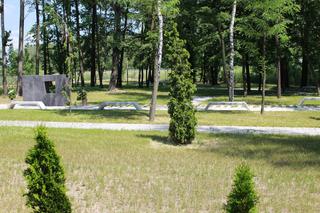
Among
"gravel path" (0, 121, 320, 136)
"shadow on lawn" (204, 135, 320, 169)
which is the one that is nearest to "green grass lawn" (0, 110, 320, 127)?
"gravel path" (0, 121, 320, 136)

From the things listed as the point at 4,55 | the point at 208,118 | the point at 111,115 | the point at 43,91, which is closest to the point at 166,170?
the point at 208,118

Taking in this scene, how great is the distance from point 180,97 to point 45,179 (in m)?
8.18

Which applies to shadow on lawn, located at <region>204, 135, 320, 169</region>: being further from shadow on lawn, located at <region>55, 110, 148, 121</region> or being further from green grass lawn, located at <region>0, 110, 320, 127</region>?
shadow on lawn, located at <region>55, 110, 148, 121</region>

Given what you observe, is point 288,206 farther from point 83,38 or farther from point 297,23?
point 83,38

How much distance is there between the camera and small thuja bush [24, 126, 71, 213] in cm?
556

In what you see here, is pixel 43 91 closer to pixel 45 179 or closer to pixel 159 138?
pixel 159 138

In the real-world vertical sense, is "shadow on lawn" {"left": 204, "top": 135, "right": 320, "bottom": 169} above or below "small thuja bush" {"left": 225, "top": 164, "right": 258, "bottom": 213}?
below

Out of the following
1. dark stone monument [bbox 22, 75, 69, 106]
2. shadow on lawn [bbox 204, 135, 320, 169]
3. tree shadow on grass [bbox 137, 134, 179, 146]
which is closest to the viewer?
shadow on lawn [bbox 204, 135, 320, 169]

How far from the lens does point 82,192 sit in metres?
8.35

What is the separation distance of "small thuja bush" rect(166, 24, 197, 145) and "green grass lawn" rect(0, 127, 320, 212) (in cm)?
47

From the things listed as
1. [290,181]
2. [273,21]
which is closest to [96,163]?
[290,181]

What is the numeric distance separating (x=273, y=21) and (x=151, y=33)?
7.29 metres

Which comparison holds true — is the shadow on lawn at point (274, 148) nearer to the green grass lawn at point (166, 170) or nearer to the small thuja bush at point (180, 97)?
the green grass lawn at point (166, 170)

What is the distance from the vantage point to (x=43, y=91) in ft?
93.1
